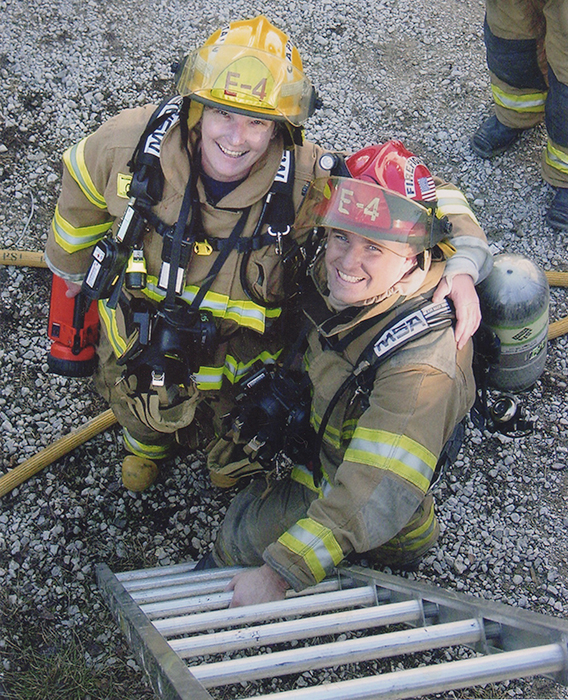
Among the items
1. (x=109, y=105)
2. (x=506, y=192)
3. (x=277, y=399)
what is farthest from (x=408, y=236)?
(x=109, y=105)

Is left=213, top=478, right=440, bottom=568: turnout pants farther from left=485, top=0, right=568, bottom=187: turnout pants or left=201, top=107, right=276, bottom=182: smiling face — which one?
left=485, top=0, right=568, bottom=187: turnout pants

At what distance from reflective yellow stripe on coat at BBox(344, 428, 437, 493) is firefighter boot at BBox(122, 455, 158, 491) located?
1.93 m

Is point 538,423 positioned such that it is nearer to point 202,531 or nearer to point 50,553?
point 202,531

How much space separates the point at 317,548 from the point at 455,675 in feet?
3.02

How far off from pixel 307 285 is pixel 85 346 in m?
1.40

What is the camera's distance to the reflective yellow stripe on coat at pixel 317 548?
2830 millimetres

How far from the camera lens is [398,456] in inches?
110

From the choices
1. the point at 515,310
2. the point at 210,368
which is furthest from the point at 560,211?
the point at 210,368

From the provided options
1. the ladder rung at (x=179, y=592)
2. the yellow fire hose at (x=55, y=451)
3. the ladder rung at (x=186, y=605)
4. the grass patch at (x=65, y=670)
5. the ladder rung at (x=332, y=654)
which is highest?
the ladder rung at (x=332, y=654)

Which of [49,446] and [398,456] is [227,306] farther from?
[49,446]

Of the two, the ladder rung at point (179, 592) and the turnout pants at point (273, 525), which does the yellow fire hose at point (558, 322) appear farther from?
the ladder rung at point (179, 592)

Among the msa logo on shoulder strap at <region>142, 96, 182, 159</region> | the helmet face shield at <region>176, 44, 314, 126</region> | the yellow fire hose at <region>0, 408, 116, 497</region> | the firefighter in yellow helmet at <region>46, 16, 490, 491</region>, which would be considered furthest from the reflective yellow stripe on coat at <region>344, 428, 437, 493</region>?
the yellow fire hose at <region>0, 408, 116, 497</region>

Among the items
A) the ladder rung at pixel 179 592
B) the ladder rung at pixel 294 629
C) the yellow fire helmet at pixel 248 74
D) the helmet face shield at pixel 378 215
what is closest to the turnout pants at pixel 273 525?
the ladder rung at pixel 179 592

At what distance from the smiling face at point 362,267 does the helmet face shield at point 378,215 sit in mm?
54
